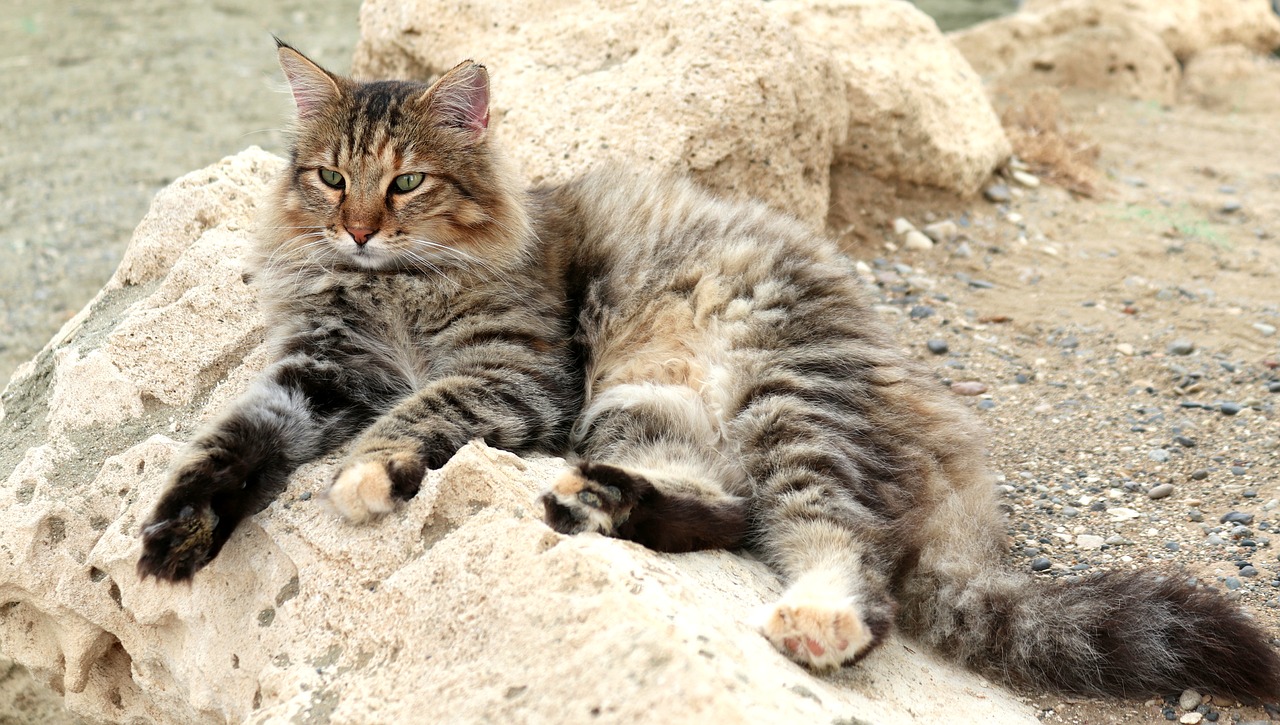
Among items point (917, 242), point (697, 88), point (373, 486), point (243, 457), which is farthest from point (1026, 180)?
point (243, 457)

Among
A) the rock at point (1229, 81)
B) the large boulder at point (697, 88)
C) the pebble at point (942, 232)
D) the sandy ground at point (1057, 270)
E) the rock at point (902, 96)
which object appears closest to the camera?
the sandy ground at point (1057, 270)

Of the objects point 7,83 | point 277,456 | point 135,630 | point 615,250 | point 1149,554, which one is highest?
point 615,250

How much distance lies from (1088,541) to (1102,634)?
3.49 ft

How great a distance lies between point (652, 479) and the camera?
3172 mm

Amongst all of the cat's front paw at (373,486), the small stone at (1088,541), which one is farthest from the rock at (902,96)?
the cat's front paw at (373,486)

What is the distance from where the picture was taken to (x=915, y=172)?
6.95 meters

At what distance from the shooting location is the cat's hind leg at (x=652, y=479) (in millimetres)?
2945

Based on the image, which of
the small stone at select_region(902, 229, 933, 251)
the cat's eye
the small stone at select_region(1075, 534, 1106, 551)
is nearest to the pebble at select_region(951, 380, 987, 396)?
the small stone at select_region(1075, 534, 1106, 551)

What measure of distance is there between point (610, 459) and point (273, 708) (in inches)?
53.5

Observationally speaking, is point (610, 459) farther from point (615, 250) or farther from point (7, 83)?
point (7, 83)

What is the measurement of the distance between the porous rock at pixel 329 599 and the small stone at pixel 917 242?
3982 millimetres

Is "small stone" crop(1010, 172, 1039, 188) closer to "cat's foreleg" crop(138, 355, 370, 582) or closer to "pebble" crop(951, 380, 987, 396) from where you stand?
"pebble" crop(951, 380, 987, 396)

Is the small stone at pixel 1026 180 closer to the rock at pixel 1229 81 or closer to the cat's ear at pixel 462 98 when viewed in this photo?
the rock at pixel 1229 81

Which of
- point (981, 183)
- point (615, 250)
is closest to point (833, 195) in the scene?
point (981, 183)
